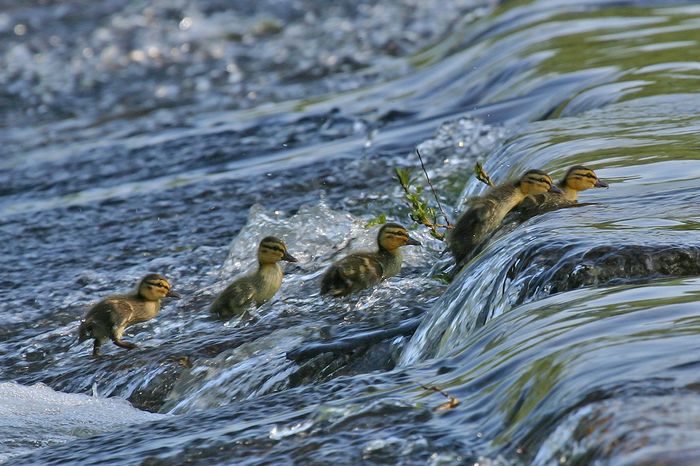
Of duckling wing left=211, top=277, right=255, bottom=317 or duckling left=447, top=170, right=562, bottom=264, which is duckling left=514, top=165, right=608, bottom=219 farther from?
duckling wing left=211, top=277, right=255, bottom=317

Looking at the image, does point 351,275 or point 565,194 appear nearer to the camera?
point 565,194

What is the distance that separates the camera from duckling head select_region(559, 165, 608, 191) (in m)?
7.11

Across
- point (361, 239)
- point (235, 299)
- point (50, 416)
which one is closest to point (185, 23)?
point (361, 239)

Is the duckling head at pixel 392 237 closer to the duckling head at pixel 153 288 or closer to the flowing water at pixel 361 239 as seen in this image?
the flowing water at pixel 361 239

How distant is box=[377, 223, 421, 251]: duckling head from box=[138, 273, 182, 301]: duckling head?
1.21 meters

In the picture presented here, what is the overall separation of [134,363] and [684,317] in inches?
136

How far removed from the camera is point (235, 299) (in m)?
8.08

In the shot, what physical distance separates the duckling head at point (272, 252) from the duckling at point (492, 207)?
1.48m

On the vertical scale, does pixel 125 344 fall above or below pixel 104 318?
below

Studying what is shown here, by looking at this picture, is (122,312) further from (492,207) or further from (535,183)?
(535,183)

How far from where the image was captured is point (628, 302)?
5.12m

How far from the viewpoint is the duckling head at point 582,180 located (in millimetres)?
7109

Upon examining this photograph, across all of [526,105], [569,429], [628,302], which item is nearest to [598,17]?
[526,105]

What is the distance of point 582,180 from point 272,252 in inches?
88.0
